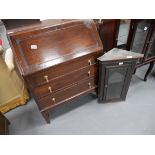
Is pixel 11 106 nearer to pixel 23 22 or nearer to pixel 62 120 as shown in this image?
pixel 62 120

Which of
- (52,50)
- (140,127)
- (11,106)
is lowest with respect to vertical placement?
(140,127)

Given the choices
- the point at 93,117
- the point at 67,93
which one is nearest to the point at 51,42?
the point at 67,93

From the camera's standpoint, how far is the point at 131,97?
206cm

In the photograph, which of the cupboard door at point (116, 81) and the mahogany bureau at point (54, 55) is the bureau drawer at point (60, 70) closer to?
the mahogany bureau at point (54, 55)

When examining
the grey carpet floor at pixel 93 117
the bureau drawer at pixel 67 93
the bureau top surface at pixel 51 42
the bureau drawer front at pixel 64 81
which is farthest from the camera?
the grey carpet floor at pixel 93 117

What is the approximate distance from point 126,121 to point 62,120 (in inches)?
33.1

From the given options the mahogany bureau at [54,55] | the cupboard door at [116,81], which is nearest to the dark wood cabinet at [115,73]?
the cupboard door at [116,81]

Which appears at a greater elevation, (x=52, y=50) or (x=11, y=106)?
(x=52, y=50)

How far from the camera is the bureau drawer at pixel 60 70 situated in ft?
4.18

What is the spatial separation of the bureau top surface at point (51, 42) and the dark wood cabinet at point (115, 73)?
19 centimetres

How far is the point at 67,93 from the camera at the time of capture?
1.62 metres

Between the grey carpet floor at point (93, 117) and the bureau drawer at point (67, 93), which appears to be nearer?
the bureau drawer at point (67, 93)

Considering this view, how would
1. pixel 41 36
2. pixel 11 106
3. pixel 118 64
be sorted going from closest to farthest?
pixel 41 36 → pixel 118 64 → pixel 11 106
